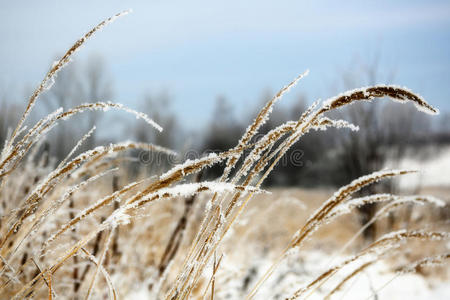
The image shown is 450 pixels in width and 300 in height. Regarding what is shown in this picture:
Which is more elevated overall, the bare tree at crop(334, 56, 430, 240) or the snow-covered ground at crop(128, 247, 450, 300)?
the bare tree at crop(334, 56, 430, 240)

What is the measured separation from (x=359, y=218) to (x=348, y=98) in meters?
3.77

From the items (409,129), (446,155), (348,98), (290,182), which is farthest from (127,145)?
(446,155)

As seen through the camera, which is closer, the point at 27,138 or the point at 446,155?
the point at 27,138

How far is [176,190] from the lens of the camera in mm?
526

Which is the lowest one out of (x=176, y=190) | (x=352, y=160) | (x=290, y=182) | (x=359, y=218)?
(x=176, y=190)

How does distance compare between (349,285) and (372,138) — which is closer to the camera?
(349,285)

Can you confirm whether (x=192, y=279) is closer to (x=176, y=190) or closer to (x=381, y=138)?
(x=176, y=190)

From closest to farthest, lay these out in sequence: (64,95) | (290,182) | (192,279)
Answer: (192,279) → (64,95) → (290,182)

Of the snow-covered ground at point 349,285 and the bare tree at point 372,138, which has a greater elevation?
the bare tree at point 372,138

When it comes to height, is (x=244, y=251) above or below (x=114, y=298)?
above

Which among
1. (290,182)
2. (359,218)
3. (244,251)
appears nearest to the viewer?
(244,251)

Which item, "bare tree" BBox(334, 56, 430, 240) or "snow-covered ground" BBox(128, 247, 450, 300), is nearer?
"snow-covered ground" BBox(128, 247, 450, 300)

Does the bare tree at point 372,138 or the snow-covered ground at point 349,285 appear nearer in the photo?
the snow-covered ground at point 349,285

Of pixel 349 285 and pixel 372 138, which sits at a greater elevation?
pixel 372 138
